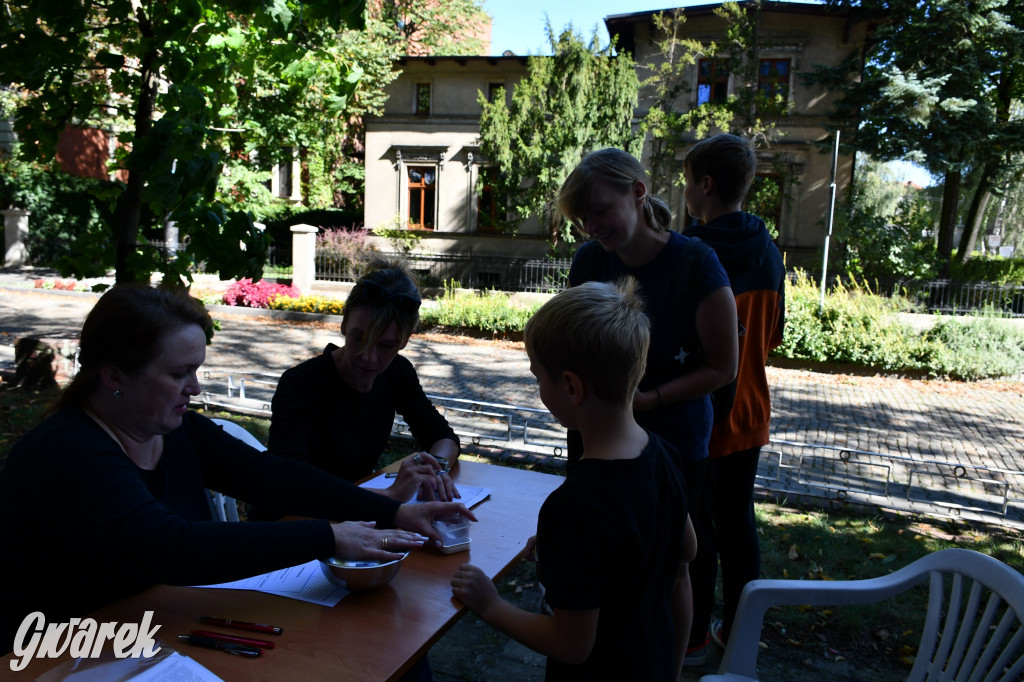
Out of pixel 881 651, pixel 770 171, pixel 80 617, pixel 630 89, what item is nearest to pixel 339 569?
pixel 80 617

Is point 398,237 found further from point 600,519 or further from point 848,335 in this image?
point 600,519

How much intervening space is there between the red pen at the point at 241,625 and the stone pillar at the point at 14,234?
1035 inches

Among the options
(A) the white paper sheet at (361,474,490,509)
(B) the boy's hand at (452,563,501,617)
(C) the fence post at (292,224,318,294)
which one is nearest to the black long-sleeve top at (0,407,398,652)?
(B) the boy's hand at (452,563,501,617)

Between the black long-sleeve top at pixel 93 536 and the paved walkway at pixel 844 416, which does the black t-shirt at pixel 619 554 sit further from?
the paved walkway at pixel 844 416

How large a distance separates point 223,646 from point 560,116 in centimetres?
1911

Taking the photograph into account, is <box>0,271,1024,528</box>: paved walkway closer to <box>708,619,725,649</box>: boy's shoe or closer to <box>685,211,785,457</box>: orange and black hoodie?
<box>708,619,725,649</box>: boy's shoe

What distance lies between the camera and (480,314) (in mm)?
14430

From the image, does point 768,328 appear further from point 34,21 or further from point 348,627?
point 34,21

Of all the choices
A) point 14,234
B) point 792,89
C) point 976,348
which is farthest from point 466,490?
point 14,234

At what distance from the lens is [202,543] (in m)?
1.67

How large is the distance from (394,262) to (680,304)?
117cm

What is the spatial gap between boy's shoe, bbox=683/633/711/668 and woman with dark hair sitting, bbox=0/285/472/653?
1.61 meters

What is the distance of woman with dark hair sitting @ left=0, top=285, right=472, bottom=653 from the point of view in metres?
1.61

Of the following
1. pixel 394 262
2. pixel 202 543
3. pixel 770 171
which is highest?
pixel 770 171
